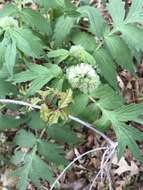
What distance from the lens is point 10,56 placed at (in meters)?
1.93

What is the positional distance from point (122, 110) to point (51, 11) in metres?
0.73

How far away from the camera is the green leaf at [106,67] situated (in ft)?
6.79

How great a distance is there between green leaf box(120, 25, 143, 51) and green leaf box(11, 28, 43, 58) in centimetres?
44

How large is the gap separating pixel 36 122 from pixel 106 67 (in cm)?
52

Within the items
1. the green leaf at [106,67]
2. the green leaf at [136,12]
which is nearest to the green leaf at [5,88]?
the green leaf at [106,67]

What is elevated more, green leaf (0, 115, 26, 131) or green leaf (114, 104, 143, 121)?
green leaf (114, 104, 143, 121)

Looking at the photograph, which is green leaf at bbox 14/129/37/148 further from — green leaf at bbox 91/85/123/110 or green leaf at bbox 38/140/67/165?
green leaf at bbox 91/85/123/110

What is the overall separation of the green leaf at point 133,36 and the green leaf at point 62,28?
0.27 metres

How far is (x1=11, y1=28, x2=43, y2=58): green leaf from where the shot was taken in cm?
197

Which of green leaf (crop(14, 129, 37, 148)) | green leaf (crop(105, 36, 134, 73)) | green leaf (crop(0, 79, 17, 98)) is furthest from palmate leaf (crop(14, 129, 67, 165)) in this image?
green leaf (crop(105, 36, 134, 73))

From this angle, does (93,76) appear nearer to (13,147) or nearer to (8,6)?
(8,6)

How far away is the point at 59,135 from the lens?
2.29 metres

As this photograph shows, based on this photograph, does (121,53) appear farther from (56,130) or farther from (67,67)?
(56,130)

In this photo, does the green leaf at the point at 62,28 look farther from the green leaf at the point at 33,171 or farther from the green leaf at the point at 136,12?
the green leaf at the point at 33,171
